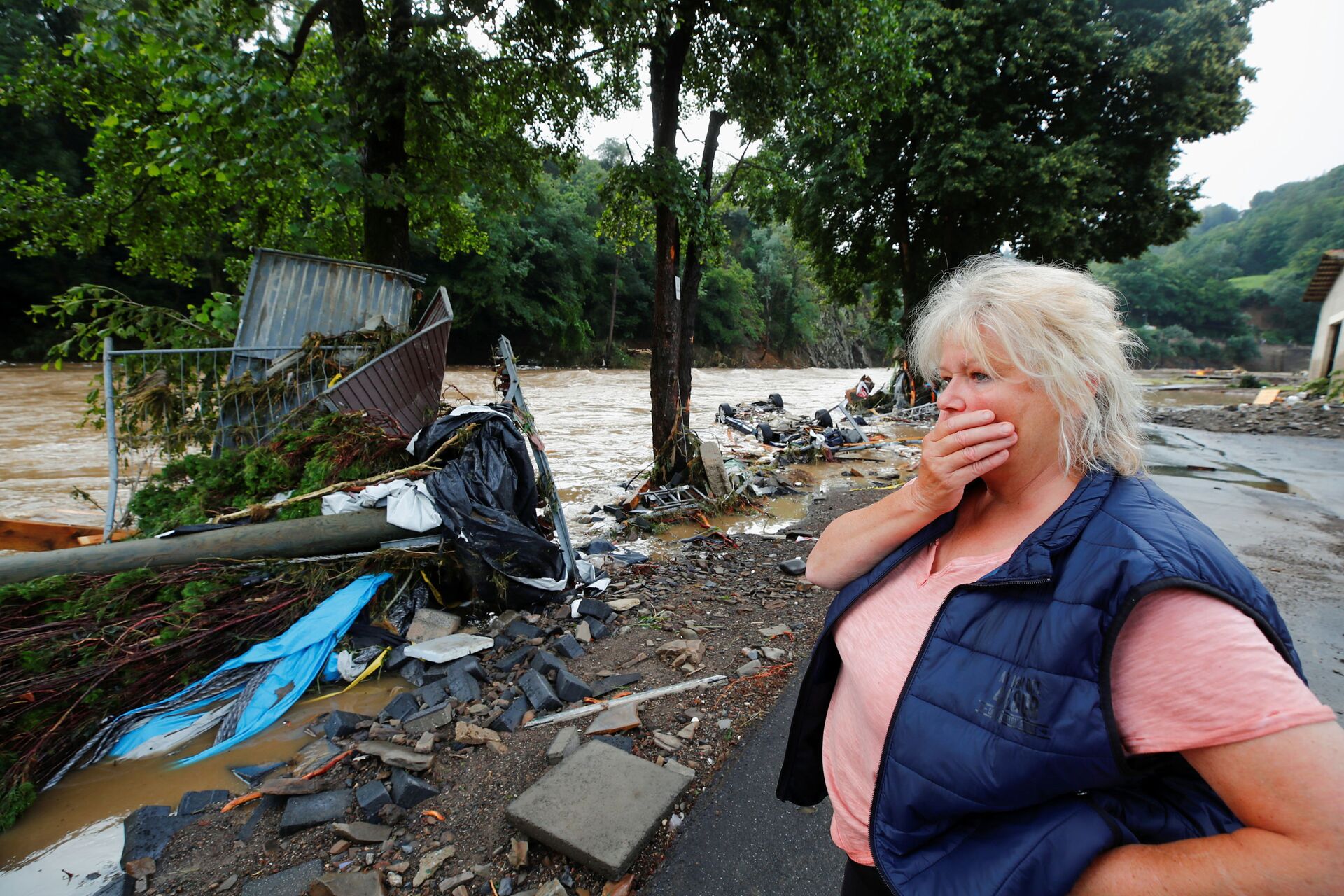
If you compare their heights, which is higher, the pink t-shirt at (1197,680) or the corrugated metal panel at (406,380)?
the corrugated metal panel at (406,380)

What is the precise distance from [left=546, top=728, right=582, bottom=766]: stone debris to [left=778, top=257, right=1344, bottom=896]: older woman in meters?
1.66

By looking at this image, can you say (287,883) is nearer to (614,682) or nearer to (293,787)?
(293,787)

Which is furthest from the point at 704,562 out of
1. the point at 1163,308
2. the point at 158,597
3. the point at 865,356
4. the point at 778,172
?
the point at 1163,308

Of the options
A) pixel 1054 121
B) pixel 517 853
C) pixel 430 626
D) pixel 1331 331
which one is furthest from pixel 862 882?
pixel 1331 331

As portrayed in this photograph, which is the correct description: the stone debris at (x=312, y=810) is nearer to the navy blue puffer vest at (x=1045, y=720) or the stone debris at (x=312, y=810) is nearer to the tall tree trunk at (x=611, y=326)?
the navy blue puffer vest at (x=1045, y=720)

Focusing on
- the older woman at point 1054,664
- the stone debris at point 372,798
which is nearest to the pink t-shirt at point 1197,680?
the older woman at point 1054,664

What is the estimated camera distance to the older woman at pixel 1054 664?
76 centimetres

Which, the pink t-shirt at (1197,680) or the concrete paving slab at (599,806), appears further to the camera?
the concrete paving slab at (599,806)

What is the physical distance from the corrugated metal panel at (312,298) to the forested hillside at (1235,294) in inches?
2867

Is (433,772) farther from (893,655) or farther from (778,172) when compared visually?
(778,172)

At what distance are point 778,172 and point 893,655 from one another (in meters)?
10.1

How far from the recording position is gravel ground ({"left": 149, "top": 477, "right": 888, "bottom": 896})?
2.14m

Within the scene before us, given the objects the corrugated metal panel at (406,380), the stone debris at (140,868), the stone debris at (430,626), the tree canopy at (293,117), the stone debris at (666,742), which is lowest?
the stone debris at (140,868)

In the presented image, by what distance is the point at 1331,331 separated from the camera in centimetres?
2272
